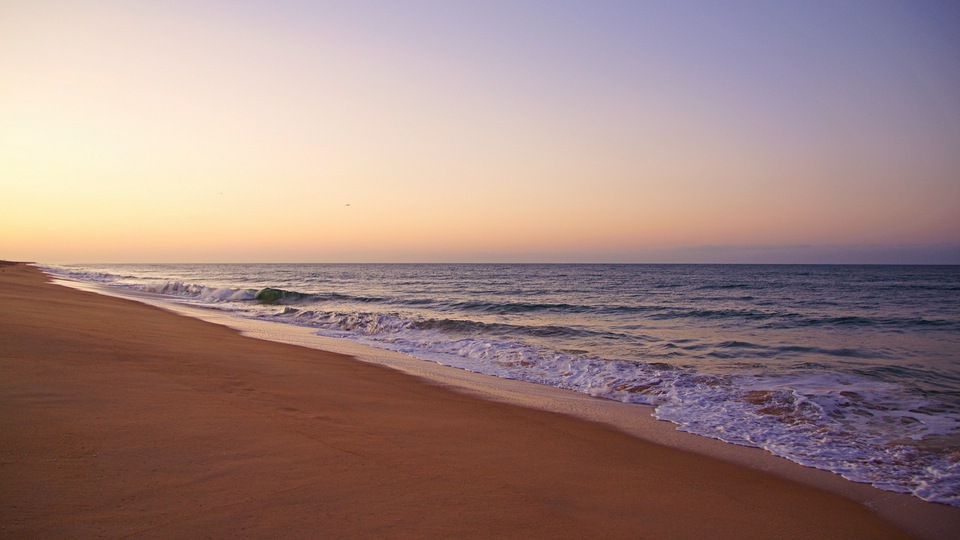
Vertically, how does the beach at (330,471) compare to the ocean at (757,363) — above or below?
above

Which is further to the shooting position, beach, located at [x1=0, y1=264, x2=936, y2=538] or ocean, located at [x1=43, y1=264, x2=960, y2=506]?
ocean, located at [x1=43, y1=264, x2=960, y2=506]

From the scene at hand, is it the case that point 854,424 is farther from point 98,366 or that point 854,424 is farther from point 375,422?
point 98,366

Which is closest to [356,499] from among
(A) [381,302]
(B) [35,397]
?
(B) [35,397]

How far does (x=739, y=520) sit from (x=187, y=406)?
548 cm

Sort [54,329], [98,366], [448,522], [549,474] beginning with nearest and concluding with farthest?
[448,522] → [549,474] → [98,366] → [54,329]

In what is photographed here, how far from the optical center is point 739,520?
13.3ft

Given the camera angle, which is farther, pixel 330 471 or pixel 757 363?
pixel 757 363

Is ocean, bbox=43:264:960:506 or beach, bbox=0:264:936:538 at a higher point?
beach, bbox=0:264:936:538

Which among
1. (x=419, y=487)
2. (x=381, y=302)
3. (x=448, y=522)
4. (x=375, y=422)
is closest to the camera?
(x=448, y=522)

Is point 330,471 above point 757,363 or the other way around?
above

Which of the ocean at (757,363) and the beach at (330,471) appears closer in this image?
the beach at (330,471)

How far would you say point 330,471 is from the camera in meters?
4.11

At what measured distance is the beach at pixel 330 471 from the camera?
3.30 metres

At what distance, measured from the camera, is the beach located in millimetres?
3299
